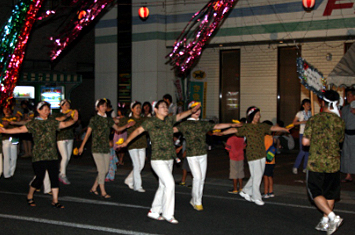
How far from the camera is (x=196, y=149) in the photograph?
7957 millimetres

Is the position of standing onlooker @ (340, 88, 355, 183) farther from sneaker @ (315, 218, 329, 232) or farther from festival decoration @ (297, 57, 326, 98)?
sneaker @ (315, 218, 329, 232)

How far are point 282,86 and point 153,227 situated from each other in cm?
1271

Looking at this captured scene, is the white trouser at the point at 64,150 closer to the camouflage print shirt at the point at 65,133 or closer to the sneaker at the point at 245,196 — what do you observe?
the camouflage print shirt at the point at 65,133

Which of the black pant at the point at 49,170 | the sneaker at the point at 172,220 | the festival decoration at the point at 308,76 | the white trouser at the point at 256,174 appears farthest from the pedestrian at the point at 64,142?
the festival decoration at the point at 308,76

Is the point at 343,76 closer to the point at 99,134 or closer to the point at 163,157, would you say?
the point at 163,157

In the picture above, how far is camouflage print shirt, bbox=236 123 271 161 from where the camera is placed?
8.28 meters

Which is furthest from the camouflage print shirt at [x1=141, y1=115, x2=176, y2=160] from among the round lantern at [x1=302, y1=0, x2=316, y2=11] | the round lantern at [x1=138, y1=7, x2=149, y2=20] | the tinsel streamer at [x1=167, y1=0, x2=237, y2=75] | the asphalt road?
the round lantern at [x1=138, y1=7, x2=149, y2=20]

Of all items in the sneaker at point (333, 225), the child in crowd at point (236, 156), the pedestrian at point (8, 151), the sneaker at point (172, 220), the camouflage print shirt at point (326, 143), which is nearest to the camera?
the sneaker at point (333, 225)

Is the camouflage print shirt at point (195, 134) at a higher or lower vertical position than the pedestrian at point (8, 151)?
higher

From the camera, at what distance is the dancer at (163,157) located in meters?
7.11

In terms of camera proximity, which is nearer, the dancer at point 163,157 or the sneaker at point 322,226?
the sneaker at point 322,226

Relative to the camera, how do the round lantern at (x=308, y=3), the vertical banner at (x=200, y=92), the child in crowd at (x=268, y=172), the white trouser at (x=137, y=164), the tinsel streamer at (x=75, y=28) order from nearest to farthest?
the child in crowd at (x=268, y=172) → the white trouser at (x=137, y=164) → the tinsel streamer at (x=75, y=28) → the round lantern at (x=308, y=3) → the vertical banner at (x=200, y=92)

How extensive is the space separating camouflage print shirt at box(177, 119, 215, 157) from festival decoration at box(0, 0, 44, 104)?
5287 mm

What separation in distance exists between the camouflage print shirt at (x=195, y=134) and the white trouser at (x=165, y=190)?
2.49ft
